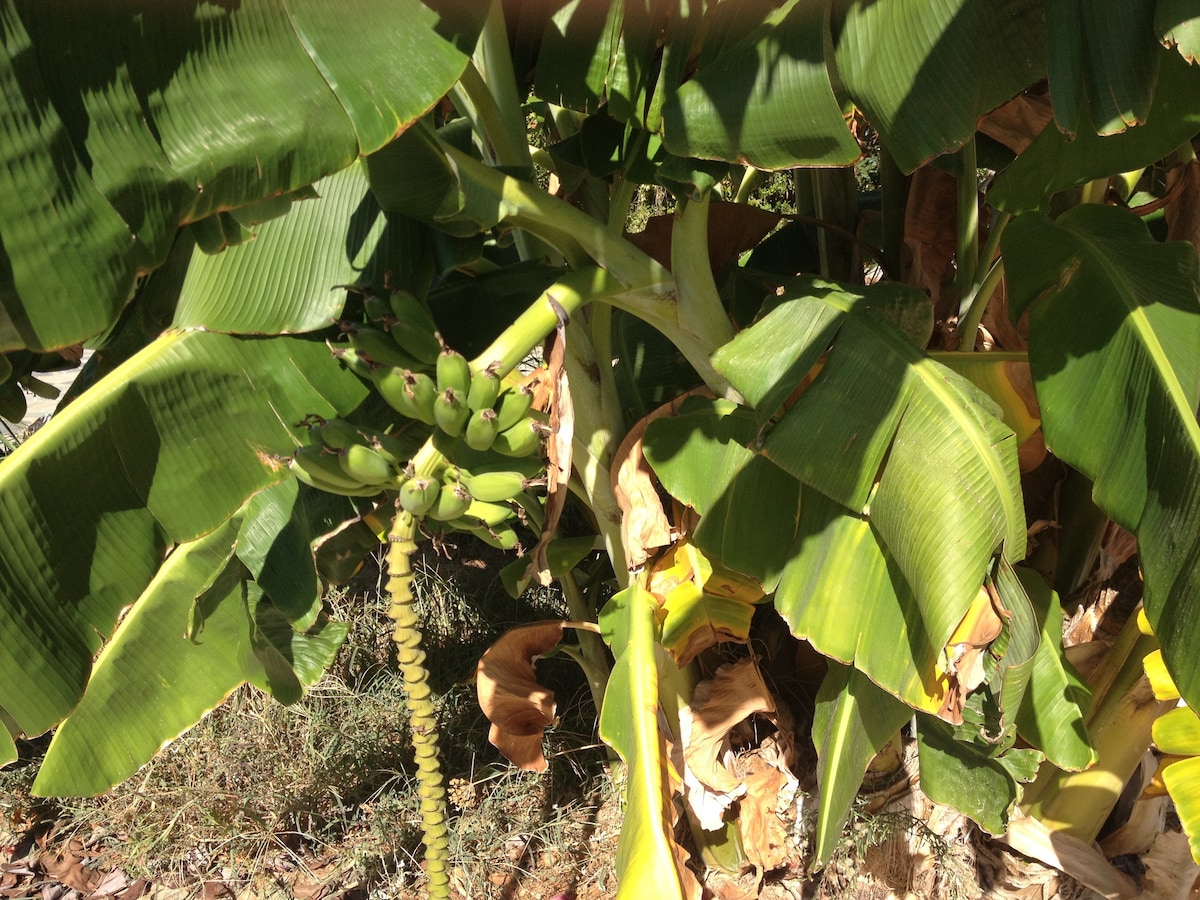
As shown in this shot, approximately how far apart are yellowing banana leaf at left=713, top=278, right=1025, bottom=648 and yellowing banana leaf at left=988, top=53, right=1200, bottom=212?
31 centimetres

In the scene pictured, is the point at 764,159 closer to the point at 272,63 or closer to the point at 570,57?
the point at 570,57

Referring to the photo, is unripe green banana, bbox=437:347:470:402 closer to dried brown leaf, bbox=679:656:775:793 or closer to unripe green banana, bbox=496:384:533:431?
unripe green banana, bbox=496:384:533:431

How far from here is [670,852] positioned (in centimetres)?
147

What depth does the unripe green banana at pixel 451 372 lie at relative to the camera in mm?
1191

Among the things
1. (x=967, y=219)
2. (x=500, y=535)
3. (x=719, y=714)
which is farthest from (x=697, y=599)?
(x=967, y=219)

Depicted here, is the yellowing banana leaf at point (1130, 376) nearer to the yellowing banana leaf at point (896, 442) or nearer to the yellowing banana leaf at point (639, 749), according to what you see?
the yellowing banana leaf at point (896, 442)

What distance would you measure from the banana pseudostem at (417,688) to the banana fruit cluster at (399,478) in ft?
0.17

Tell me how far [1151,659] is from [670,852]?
0.98 m

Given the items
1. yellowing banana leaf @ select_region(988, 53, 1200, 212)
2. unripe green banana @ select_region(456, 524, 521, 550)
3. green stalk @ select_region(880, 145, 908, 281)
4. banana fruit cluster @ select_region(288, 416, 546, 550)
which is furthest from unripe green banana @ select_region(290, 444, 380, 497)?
green stalk @ select_region(880, 145, 908, 281)

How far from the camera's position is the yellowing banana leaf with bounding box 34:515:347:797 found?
61.9 inches

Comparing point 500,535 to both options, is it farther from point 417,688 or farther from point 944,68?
point 944,68

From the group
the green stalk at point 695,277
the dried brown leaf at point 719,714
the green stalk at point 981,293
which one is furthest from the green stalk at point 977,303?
the dried brown leaf at point 719,714

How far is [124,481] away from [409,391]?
1.49 feet

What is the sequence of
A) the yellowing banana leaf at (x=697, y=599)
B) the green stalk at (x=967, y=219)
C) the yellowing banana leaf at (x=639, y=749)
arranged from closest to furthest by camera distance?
1. the yellowing banana leaf at (x=639, y=749)
2. the green stalk at (x=967, y=219)
3. the yellowing banana leaf at (x=697, y=599)
